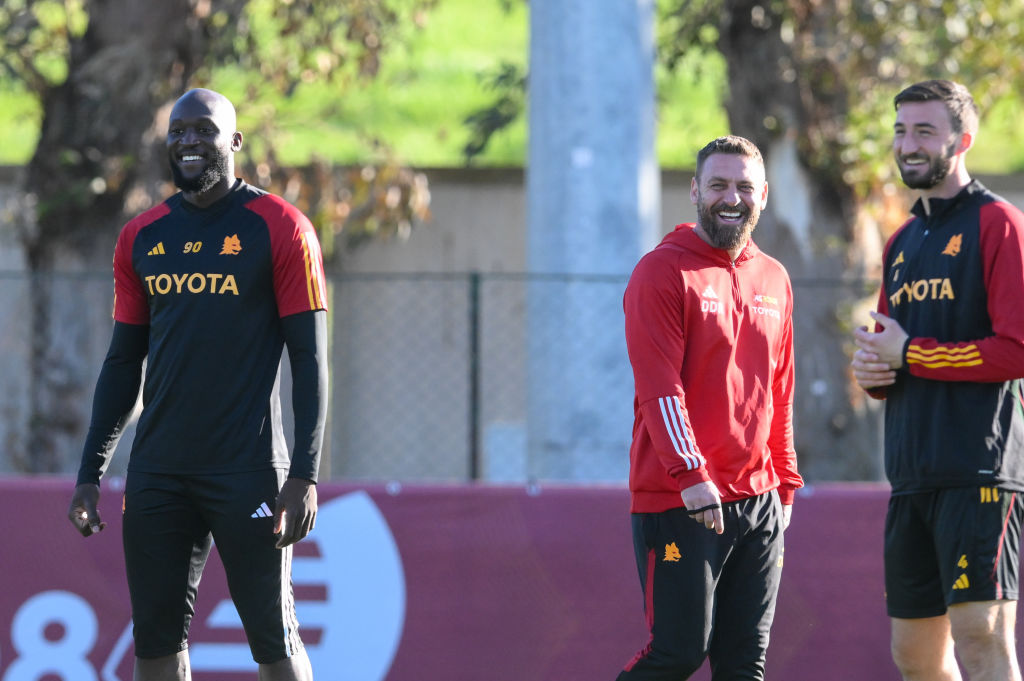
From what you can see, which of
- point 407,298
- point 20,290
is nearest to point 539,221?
point 407,298

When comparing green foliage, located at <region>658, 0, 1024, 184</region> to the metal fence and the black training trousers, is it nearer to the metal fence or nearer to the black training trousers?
the metal fence

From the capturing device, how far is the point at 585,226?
7395 mm

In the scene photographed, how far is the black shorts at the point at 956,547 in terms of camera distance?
4.13 meters

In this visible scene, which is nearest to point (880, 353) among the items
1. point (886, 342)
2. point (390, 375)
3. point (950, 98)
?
point (886, 342)

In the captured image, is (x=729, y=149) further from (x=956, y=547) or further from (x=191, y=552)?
(x=191, y=552)

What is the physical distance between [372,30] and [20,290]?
3.78 m

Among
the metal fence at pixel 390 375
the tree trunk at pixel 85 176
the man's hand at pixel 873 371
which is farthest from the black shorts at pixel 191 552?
the tree trunk at pixel 85 176

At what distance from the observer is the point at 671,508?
4.05 meters

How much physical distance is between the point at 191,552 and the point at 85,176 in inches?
258

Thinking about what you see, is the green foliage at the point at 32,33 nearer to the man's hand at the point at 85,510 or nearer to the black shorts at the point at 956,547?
the man's hand at the point at 85,510

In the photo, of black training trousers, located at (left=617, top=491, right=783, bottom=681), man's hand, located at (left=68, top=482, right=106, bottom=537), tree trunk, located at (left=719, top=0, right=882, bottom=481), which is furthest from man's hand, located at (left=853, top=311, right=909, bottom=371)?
tree trunk, located at (left=719, top=0, right=882, bottom=481)

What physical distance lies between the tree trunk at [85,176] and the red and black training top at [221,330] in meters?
6.15

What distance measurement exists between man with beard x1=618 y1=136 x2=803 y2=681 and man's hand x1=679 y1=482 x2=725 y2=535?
0.07ft

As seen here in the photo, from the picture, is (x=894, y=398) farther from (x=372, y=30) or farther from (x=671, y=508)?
(x=372, y=30)
